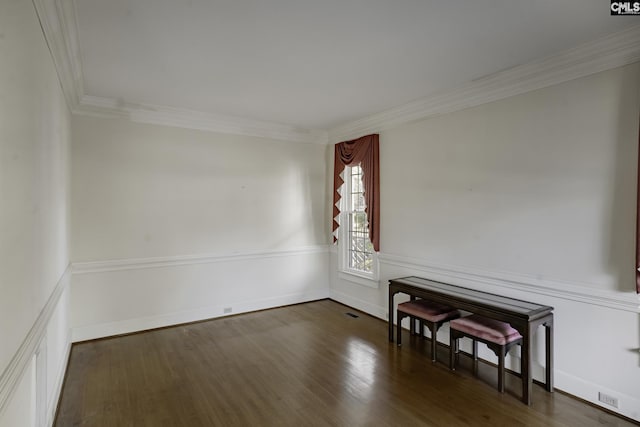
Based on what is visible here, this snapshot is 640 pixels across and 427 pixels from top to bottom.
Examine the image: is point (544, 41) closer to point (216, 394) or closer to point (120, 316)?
point (216, 394)

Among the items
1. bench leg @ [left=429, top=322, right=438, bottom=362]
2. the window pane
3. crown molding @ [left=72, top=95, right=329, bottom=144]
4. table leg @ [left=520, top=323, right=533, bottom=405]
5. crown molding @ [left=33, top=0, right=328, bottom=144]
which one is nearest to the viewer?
crown molding @ [left=33, top=0, right=328, bottom=144]

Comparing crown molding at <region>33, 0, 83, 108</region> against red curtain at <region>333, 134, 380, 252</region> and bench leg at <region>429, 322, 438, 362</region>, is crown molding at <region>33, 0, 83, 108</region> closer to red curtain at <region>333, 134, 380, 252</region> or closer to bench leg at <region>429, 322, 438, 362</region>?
red curtain at <region>333, 134, 380, 252</region>

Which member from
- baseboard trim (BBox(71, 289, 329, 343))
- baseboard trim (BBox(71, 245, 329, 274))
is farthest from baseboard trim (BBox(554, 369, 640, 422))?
baseboard trim (BBox(71, 245, 329, 274))

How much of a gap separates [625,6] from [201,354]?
14.4 feet

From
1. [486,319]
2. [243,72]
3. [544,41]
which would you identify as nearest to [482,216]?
[486,319]

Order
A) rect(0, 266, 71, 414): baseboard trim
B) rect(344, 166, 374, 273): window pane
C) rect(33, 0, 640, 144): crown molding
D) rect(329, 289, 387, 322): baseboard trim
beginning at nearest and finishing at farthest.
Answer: rect(0, 266, 71, 414): baseboard trim, rect(33, 0, 640, 144): crown molding, rect(329, 289, 387, 322): baseboard trim, rect(344, 166, 374, 273): window pane

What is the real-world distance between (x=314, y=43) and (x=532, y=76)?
1919mm

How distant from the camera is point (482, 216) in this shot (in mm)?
3453

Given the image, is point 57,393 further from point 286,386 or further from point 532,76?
point 532,76

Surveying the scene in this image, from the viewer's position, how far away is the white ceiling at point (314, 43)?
2.19 m

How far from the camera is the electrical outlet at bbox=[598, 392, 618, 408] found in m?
2.56

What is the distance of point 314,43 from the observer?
8.66ft

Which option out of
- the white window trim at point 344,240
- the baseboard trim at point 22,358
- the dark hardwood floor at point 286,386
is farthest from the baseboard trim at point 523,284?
the baseboard trim at point 22,358

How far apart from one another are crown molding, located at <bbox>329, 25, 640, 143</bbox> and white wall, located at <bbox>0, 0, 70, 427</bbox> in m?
3.40
